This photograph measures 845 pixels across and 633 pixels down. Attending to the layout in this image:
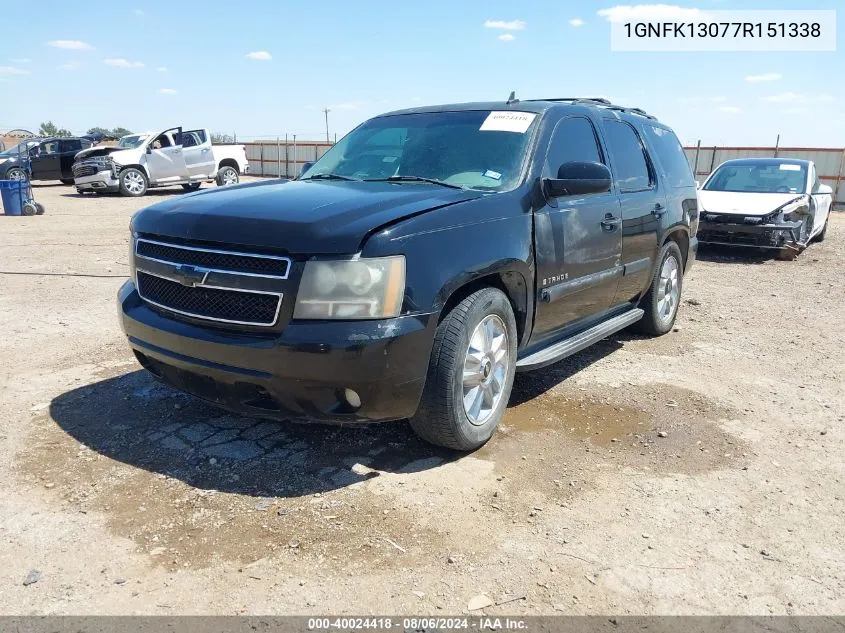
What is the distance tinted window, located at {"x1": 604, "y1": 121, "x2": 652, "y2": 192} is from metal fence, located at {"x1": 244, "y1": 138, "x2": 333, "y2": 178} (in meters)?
26.7

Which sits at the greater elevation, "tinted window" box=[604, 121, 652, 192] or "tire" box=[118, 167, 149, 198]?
"tire" box=[118, 167, 149, 198]

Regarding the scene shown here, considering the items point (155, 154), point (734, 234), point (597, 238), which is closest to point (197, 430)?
point (597, 238)

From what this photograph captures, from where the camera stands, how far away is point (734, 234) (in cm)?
1077

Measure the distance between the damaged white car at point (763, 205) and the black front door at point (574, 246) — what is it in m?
6.77

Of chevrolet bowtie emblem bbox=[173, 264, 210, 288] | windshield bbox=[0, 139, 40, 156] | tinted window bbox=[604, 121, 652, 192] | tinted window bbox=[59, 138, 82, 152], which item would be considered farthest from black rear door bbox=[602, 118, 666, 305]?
tinted window bbox=[59, 138, 82, 152]

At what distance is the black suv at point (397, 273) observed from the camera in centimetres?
297

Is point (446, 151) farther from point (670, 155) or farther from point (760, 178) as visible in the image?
point (760, 178)

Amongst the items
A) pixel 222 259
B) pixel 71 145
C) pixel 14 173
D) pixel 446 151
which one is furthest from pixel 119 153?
pixel 222 259

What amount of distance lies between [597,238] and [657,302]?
5.78 feet

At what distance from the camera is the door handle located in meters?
4.60

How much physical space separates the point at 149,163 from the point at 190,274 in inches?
731

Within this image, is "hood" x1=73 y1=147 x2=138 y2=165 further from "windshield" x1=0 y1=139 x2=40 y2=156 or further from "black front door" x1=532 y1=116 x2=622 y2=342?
"black front door" x1=532 y1=116 x2=622 y2=342

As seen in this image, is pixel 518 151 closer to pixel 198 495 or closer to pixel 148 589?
pixel 198 495

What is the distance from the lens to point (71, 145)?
904 inches
